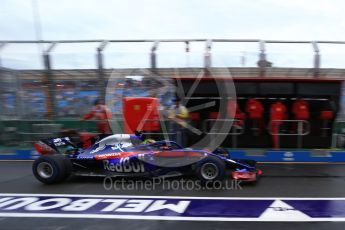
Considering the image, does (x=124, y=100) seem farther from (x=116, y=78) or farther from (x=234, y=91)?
(x=234, y=91)

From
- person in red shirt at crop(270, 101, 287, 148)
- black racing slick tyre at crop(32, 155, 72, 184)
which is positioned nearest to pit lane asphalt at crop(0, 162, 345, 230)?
black racing slick tyre at crop(32, 155, 72, 184)

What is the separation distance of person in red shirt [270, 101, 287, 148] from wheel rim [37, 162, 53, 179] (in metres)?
6.39

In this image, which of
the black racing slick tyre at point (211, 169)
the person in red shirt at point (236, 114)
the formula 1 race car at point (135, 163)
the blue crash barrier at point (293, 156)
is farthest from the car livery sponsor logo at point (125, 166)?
the person in red shirt at point (236, 114)

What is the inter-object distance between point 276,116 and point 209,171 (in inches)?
175

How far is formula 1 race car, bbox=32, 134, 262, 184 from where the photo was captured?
293 inches

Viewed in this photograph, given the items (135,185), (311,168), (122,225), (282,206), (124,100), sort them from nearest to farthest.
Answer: (122,225)
(282,206)
(135,185)
(311,168)
(124,100)

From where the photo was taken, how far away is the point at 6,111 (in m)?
12.7

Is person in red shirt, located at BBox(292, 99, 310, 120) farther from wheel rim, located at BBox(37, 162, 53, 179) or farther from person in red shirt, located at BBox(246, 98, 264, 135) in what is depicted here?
wheel rim, located at BBox(37, 162, 53, 179)

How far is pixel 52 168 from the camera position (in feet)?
25.2

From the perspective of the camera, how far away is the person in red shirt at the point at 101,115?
38.8 feet

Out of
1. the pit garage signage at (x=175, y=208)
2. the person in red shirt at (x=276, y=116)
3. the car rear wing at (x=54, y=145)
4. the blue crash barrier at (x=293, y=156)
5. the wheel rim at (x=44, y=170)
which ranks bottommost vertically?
the pit garage signage at (x=175, y=208)

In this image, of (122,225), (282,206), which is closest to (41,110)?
(122,225)

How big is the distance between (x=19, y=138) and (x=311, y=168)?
29.6 ft

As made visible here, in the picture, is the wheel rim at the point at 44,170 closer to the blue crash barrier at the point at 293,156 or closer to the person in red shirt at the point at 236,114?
the blue crash barrier at the point at 293,156
